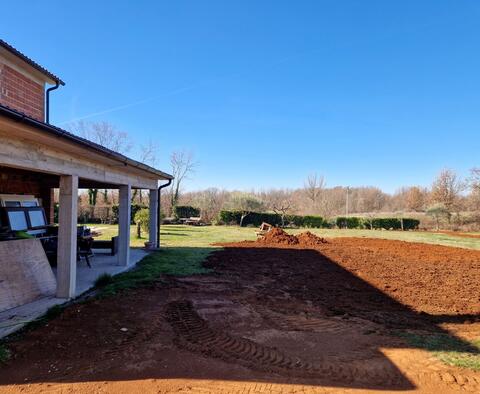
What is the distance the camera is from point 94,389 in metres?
2.80

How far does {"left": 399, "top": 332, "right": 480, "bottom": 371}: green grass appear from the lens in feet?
11.4

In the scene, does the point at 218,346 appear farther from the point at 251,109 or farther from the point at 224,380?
the point at 251,109

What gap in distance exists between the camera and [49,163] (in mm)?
4812

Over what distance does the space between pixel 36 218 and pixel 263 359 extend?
899 centimetres

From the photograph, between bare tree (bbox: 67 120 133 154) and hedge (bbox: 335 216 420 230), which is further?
bare tree (bbox: 67 120 133 154)

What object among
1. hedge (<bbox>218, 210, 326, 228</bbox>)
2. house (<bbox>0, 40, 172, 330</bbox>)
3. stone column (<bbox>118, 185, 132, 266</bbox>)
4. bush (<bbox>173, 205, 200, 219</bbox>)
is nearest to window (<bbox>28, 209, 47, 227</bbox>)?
house (<bbox>0, 40, 172, 330</bbox>)

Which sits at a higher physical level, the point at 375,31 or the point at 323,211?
the point at 375,31

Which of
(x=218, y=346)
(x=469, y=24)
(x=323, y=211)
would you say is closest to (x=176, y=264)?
(x=218, y=346)

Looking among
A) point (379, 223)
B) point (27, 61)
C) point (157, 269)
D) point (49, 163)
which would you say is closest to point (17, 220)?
point (157, 269)

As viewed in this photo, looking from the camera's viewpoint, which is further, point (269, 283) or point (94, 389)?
point (269, 283)

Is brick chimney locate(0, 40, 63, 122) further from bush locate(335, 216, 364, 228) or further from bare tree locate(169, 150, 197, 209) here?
bare tree locate(169, 150, 197, 209)

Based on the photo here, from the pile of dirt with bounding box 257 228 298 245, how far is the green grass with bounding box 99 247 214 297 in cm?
469

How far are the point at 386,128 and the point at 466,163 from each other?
13.1 metres

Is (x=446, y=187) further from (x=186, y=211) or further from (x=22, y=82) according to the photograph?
(x=22, y=82)
